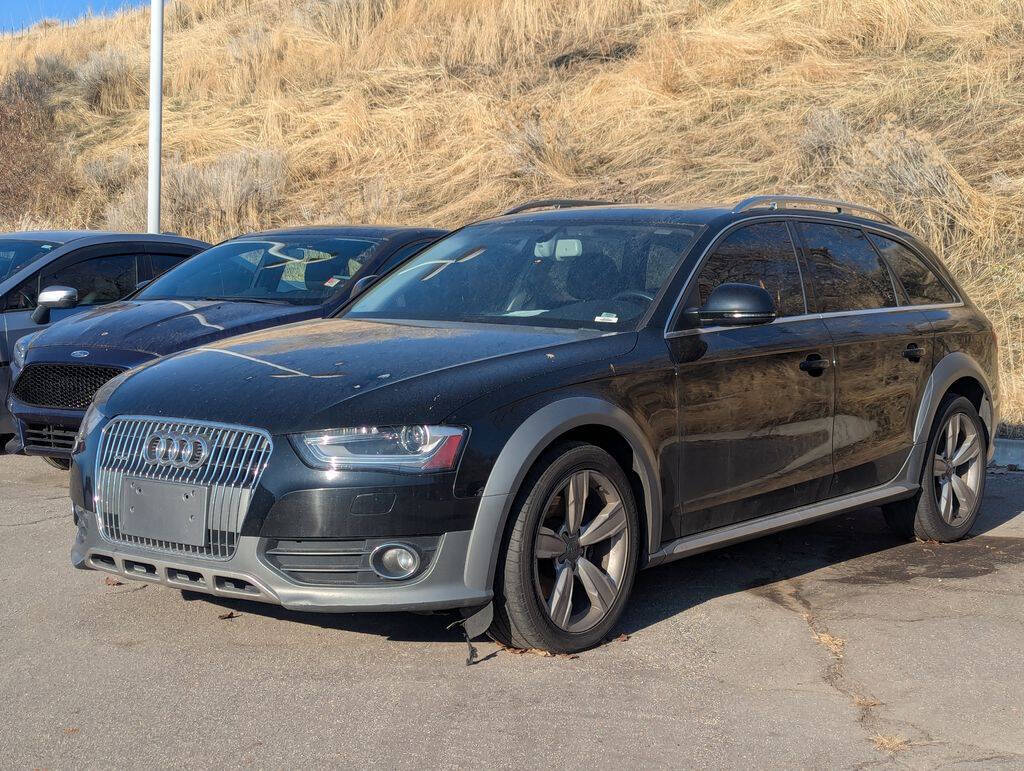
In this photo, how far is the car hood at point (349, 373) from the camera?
4.54 metres

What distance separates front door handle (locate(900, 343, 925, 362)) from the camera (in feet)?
21.6

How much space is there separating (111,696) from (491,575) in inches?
52.3

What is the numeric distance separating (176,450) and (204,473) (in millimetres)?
178

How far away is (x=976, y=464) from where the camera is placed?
7293 mm

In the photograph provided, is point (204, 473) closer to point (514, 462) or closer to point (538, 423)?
point (514, 462)

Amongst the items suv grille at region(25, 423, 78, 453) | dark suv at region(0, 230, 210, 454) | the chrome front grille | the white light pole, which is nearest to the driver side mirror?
dark suv at region(0, 230, 210, 454)

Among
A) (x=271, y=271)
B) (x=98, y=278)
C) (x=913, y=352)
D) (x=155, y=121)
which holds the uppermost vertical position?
(x=155, y=121)

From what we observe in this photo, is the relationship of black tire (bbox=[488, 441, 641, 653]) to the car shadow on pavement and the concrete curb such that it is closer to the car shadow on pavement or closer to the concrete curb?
the car shadow on pavement

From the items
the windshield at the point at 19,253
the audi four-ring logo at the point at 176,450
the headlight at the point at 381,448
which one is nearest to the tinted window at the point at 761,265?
the headlight at the point at 381,448

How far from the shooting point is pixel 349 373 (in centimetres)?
477

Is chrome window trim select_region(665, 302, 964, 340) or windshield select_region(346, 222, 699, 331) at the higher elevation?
windshield select_region(346, 222, 699, 331)

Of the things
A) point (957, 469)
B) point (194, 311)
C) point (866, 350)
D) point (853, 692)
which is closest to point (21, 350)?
point (194, 311)

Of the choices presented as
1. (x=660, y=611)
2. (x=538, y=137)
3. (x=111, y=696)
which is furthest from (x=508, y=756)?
(x=538, y=137)

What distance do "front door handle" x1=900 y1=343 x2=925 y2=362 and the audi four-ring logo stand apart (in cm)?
359
